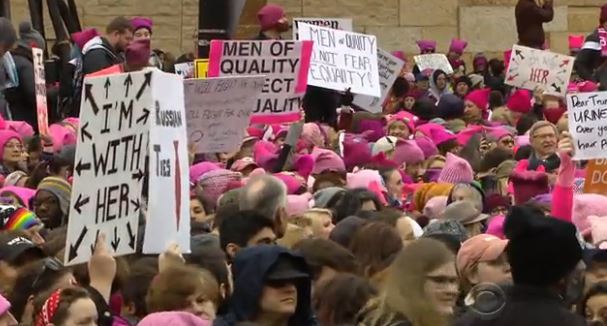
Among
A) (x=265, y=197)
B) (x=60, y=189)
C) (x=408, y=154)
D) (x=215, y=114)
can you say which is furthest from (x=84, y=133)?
(x=408, y=154)

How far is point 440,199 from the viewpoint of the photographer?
11812mm

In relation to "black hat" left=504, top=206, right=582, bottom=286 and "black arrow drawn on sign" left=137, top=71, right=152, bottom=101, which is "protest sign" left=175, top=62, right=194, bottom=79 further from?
"black hat" left=504, top=206, right=582, bottom=286

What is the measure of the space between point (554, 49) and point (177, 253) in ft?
63.7

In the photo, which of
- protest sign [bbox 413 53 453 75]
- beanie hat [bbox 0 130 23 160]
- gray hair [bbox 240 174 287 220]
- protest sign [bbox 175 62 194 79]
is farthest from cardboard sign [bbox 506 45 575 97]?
gray hair [bbox 240 174 287 220]

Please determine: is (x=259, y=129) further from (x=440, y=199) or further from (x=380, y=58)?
(x=440, y=199)

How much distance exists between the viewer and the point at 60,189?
1127 centimetres

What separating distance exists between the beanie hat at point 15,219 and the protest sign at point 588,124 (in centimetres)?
339

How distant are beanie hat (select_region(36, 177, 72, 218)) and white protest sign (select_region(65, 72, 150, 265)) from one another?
1.99 metres

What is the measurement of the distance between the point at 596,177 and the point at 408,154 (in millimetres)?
2595

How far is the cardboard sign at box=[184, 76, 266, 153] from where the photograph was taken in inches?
514

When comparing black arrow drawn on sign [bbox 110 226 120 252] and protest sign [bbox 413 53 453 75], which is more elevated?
black arrow drawn on sign [bbox 110 226 120 252]

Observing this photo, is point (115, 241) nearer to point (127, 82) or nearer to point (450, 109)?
point (127, 82)

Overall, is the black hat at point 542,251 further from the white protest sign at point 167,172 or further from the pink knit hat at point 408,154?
the pink knit hat at point 408,154

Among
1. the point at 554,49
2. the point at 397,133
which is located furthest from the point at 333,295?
the point at 554,49
